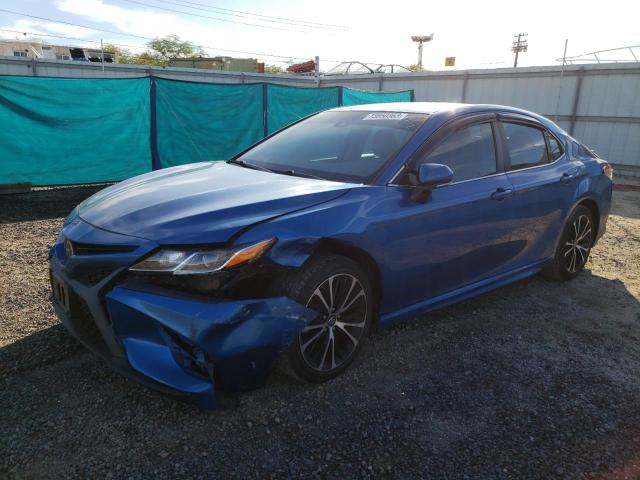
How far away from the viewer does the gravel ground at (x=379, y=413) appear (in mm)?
2133

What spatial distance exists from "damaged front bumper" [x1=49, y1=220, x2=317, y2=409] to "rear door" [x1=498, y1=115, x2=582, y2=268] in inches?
85.3

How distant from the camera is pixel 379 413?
249 centimetres

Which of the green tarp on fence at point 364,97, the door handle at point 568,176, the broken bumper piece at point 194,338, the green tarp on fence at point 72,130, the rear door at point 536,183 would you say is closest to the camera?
the broken bumper piece at point 194,338

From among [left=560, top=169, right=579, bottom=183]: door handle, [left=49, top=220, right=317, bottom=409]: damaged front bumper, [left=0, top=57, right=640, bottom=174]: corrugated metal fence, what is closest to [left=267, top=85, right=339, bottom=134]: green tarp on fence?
[left=560, top=169, right=579, bottom=183]: door handle

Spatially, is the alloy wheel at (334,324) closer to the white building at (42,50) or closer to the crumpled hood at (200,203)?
the crumpled hood at (200,203)

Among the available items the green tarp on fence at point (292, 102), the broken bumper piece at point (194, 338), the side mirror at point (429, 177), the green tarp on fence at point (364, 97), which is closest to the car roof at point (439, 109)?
the side mirror at point (429, 177)

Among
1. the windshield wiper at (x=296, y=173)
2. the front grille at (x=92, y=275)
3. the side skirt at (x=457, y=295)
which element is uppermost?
the windshield wiper at (x=296, y=173)

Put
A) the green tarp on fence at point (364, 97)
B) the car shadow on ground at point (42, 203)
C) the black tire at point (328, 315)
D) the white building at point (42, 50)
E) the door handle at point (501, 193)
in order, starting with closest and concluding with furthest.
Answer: the black tire at point (328, 315), the door handle at point (501, 193), the car shadow on ground at point (42, 203), the green tarp on fence at point (364, 97), the white building at point (42, 50)

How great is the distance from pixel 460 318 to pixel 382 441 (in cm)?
159

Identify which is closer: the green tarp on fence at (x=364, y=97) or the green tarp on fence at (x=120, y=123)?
the green tarp on fence at (x=120, y=123)

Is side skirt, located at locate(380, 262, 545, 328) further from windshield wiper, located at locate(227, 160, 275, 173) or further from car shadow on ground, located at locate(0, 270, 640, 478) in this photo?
windshield wiper, located at locate(227, 160, 275, 173)

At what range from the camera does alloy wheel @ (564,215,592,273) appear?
4.34m

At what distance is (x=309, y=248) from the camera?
244 centimetres

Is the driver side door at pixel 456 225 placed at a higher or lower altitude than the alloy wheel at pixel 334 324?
higher
